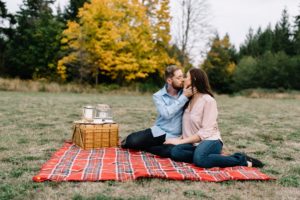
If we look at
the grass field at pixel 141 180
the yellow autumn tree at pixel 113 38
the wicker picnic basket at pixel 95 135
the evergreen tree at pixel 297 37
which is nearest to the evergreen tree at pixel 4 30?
the yellow autumn tree at pixel 113 38

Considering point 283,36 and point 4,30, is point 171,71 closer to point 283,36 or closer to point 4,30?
point 4,30

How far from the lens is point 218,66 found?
4228 centimetres

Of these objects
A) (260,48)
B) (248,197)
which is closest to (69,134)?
(248,197)

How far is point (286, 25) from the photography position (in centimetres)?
5441

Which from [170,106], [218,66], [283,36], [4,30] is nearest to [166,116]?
[170,106]

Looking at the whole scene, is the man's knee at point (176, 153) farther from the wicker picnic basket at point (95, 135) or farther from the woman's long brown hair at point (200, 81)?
the wicker picnic basket at point (95, 135)

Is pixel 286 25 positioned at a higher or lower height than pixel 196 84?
higher

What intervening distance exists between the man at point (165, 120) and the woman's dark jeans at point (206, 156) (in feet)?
0.98

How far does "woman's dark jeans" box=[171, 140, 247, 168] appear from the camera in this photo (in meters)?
4.56

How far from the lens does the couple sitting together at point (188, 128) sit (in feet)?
15.4

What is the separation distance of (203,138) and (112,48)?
2123cm

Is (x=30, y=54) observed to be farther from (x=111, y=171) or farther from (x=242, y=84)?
(x=111, y=171)

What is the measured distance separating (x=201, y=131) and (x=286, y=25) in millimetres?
54552

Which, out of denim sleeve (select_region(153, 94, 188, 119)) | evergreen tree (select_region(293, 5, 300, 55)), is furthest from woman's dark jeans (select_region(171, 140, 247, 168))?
evergreen tree (select_region(293, 5, 300, 55))
